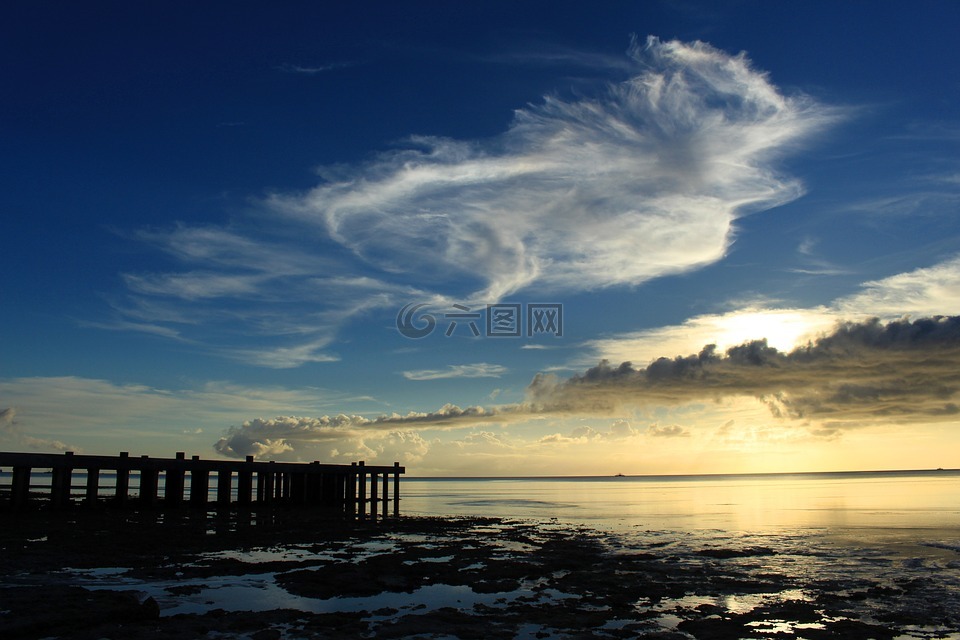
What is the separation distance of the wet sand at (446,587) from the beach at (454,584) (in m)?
0.06

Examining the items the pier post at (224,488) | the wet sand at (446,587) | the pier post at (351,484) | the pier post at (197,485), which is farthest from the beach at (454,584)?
the pier post at (351,484)

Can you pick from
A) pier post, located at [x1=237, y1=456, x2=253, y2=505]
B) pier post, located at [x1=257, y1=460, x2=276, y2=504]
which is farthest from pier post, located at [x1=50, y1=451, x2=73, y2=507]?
pier post, located at [x1=257, y1=460, x2=276, y2=504]

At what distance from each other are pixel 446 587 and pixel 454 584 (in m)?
0.41

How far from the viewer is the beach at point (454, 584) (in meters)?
11.4

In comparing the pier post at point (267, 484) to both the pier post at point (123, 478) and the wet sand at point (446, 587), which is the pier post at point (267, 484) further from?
the wet sand at point (446, 587)

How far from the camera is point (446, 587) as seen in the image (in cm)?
1568

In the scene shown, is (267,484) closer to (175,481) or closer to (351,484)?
(175,481)

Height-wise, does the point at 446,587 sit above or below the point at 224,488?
below

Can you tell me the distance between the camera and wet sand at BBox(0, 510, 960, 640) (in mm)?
11383

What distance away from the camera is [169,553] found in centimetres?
1967

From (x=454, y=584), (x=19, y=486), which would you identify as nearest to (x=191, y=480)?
(x=19, y=486)

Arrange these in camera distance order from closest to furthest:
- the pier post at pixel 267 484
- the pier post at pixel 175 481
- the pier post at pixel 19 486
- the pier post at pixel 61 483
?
the pier post at pixel 19 486 → the pier post at pixel 61 483 → the pier post at pixel 175 481 → the pier post at pixel 267 484

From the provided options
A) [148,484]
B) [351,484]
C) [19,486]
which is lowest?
[351,484]

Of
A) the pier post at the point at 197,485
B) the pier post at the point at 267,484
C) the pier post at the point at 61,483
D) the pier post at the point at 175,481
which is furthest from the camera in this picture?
the pier post at the point at 267,484
